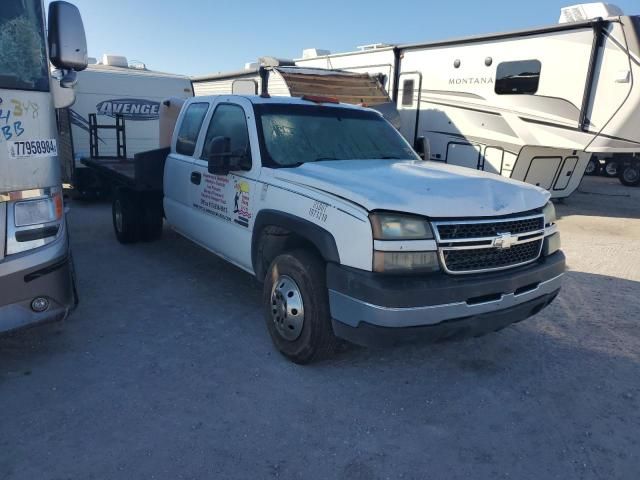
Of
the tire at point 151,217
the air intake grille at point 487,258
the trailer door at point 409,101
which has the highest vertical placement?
the trailer door at point 409,101

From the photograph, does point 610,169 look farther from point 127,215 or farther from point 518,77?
point 127,215

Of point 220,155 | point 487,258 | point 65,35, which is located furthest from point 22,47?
point 487,258

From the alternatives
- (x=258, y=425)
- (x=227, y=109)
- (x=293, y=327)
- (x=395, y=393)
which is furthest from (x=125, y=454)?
(x=227, y=109)

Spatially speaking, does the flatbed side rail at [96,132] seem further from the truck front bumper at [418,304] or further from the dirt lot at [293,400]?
the truck front bumper at [418,304]

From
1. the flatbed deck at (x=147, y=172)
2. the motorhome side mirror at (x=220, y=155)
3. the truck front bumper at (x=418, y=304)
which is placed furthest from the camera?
the flatbed deck at (x=147, y=172)

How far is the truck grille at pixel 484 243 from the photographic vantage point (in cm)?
311

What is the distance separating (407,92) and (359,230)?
9392mm

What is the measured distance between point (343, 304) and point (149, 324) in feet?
6.87

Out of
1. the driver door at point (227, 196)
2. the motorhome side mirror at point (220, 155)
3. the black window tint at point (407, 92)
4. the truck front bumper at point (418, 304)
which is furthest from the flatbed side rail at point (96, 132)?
the truck front bumper at point (418, 304)

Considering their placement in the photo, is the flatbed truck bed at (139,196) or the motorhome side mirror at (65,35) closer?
the motorhome side mirror at (65,35)

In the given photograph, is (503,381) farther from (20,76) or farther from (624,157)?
(624,157)

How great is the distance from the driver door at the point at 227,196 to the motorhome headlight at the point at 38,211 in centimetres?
144

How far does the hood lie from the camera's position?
3109 millimetres

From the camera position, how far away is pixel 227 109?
4.88 meters
